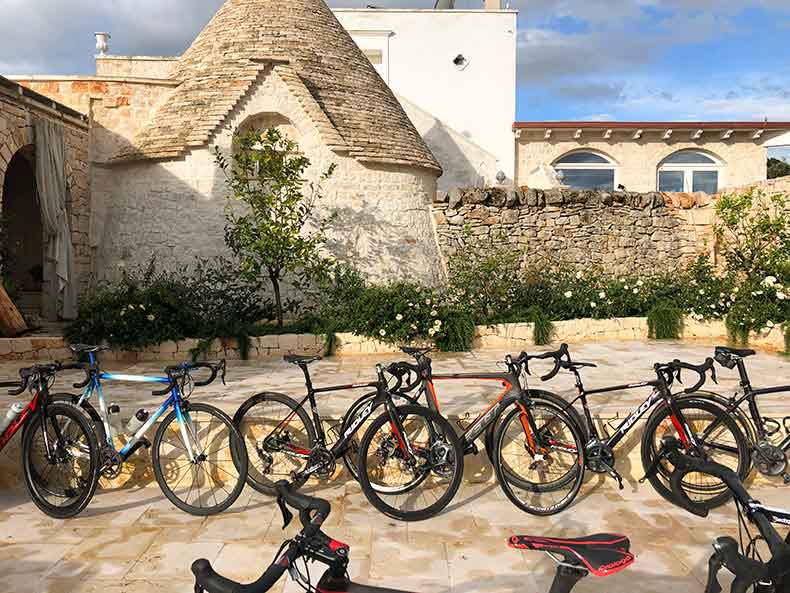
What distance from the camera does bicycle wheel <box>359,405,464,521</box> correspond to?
3994 mm

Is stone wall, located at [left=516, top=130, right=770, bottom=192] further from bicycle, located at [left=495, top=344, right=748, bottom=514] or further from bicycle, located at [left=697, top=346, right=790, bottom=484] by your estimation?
bicycle, located at [left=495, top=344, right=748, bottom=514]

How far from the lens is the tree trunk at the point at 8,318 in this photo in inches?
340

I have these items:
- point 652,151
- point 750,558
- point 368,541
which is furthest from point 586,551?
point 652,151

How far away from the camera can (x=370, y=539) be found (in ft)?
12.2

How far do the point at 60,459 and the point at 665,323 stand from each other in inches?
351

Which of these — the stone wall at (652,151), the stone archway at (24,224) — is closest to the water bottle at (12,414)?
the stone archway at (24,224)

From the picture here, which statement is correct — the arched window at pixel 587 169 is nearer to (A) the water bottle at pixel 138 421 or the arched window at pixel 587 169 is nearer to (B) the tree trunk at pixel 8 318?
(B) the tree trunk at pixel 8 318

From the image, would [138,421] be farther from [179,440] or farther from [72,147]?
[72,147]

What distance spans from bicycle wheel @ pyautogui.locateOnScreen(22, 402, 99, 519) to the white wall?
A: 1911cm

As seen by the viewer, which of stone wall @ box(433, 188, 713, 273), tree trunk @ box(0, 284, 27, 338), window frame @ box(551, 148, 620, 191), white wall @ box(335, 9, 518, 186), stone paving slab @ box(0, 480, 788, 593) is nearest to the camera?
stone paving slab @ box(0, 480, 788, 593)

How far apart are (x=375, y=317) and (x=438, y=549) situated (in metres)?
5.65

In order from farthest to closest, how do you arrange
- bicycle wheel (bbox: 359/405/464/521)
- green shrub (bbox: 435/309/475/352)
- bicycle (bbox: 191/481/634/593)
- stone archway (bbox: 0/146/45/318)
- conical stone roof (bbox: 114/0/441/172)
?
stone archway (bbox: 0/146/45/318) < conical stone roof (bbox: 114/0/441/172) < green shrub (bbox: 435/309/475/352) < bicycle wheel (bbox: 359/405/464/521) < bicycle (bbox: 191/481/634/593)

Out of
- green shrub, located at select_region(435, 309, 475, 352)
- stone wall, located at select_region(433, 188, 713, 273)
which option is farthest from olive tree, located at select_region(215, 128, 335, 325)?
stone wall, located at select_region(433, 188, 713, 273)

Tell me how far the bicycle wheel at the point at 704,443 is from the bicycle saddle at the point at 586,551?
8.01ft
